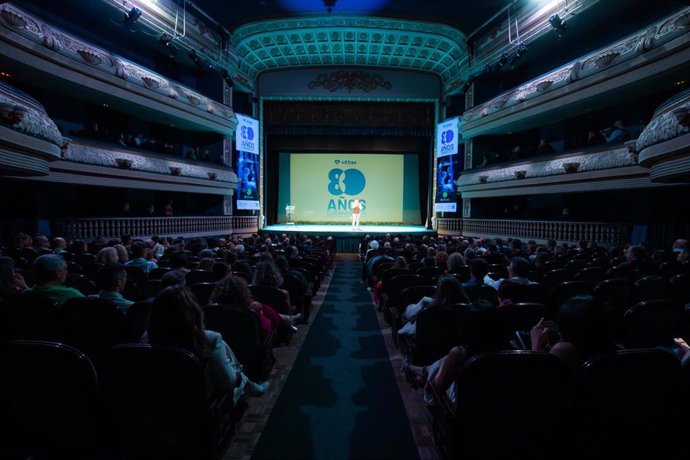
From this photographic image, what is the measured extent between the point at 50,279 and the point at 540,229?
1301 centimetres

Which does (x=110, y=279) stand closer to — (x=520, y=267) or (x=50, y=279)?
(x=50, y=279)

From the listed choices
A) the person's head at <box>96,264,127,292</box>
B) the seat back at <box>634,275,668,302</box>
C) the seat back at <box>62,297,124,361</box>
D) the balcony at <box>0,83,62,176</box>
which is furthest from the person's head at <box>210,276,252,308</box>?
the balcony at <box>0,83,62,176</box>

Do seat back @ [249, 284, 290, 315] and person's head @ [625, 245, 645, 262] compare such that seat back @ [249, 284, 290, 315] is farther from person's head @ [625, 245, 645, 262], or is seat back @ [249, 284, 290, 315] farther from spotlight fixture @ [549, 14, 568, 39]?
spotlight fixture @ [549, 14, 568, 39]

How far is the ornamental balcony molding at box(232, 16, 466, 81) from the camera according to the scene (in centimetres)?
1443

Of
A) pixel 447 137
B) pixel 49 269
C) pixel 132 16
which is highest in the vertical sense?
pixel 132 16

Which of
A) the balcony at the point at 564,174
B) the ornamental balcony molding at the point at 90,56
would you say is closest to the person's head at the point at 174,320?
the ornamental balcony molding at the point at 90,56

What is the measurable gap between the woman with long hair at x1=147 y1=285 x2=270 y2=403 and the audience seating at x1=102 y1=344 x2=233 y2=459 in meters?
0.22

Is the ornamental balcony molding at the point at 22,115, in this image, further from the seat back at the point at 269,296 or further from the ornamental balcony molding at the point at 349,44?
→ the ornamental balcony molding at the point at 349,44

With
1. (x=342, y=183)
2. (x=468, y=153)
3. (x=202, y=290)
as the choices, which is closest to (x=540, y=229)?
(x=468, y=153)

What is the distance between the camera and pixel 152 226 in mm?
12367

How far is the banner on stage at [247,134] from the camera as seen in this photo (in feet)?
54.6

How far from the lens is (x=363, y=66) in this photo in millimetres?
17609

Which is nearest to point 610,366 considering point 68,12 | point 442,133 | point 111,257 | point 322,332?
point 322,332

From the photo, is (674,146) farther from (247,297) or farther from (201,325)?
(201,325)
